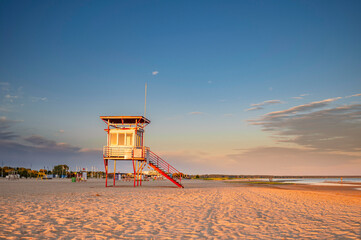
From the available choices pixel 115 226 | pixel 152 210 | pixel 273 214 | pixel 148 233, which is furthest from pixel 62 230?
pixel 273 214

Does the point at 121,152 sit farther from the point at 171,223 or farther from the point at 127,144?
the point at 171,223

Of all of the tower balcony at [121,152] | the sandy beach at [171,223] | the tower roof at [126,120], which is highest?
the tower roof at [126,120]

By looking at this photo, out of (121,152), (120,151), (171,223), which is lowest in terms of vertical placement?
(171,223)

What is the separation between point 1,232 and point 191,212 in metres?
7.32

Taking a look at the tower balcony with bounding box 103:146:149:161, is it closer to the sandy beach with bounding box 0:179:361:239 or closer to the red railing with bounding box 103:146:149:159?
the red railing with bounding box 103:146:149:159

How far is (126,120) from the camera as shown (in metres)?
31.5

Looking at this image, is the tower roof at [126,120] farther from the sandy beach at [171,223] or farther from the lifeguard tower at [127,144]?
the sandy beach at [171,223]

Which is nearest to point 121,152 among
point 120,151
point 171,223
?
point 120,151

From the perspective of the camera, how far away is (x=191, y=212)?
12.7m

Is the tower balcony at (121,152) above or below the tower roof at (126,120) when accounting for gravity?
below

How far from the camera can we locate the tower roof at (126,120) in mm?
30578

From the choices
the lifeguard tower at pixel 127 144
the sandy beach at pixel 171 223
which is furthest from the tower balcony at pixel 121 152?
the sandy beach at pixel 171 223

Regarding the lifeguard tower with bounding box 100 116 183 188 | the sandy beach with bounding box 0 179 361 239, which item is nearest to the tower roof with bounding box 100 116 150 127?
the lifeguard tower with bounding box 100 116 183 188

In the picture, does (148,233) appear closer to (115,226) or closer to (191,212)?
(115,226)
